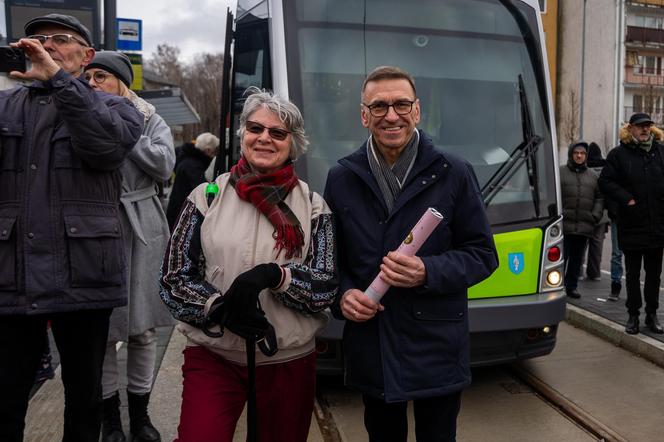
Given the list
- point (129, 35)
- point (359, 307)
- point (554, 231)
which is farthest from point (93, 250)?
point (129, 35)

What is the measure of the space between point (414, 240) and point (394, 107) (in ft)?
1.67

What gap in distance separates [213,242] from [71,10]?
17.1 feet

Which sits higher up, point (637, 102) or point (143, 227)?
point (637, 102)

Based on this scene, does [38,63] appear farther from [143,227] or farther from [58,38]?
[143,227]

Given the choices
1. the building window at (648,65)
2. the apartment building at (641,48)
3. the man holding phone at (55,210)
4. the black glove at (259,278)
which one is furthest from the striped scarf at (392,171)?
the building window at (648,65)

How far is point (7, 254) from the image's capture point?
7.70 feet

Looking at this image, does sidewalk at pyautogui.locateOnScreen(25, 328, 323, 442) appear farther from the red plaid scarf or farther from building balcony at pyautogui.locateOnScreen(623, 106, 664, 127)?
building balcony at pyautogui.locateOnScreen(623, 106, 664, 127)

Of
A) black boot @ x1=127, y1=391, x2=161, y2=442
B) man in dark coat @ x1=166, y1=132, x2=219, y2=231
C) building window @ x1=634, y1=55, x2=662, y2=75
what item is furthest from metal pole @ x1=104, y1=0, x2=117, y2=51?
building window @ x1=634, y1=55, x2=662, y2=75

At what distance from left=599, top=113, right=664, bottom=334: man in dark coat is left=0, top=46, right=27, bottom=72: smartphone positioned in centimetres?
495

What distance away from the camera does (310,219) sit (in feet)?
8.03

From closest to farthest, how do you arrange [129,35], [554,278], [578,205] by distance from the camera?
1. [554,278]
2. [578,205]
3. [129,35]

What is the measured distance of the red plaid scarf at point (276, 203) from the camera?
235 cm

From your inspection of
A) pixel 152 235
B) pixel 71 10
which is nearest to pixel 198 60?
pixel 71 10

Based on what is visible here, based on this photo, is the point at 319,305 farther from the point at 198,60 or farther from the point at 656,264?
the point at 198,60
